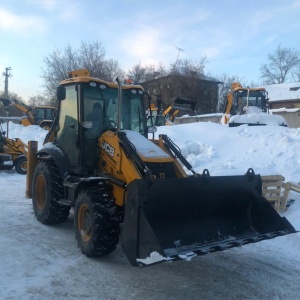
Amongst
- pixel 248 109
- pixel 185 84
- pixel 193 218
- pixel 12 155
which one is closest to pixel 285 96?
pixel 185 84

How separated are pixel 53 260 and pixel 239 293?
107 inches

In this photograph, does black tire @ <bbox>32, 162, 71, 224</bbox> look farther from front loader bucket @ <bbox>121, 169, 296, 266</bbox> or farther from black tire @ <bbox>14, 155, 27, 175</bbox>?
black tire @ <bbox>14, 155, 27, 175</bbox>

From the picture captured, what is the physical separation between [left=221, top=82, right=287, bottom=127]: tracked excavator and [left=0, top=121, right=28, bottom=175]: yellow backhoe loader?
885 centimetres

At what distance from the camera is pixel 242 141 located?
14.3 m

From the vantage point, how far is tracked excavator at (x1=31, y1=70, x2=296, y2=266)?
15.9ft

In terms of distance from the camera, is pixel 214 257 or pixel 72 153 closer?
pixel 214 257

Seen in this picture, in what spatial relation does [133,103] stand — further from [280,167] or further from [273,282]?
[280,167]

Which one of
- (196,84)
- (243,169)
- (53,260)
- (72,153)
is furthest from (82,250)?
(196,84)

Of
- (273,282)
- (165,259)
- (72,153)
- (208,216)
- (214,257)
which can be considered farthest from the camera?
(72,153)

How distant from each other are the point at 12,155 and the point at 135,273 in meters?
11.8

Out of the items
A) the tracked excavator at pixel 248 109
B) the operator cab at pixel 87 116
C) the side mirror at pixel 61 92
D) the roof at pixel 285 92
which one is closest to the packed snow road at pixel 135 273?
the operator cab at pixel 87 116

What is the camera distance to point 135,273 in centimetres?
530

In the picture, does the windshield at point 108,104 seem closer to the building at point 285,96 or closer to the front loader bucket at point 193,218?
the front loader bucket at point 193,218

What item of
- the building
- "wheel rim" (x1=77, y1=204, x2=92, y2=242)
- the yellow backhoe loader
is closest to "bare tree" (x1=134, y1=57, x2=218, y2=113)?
the building
